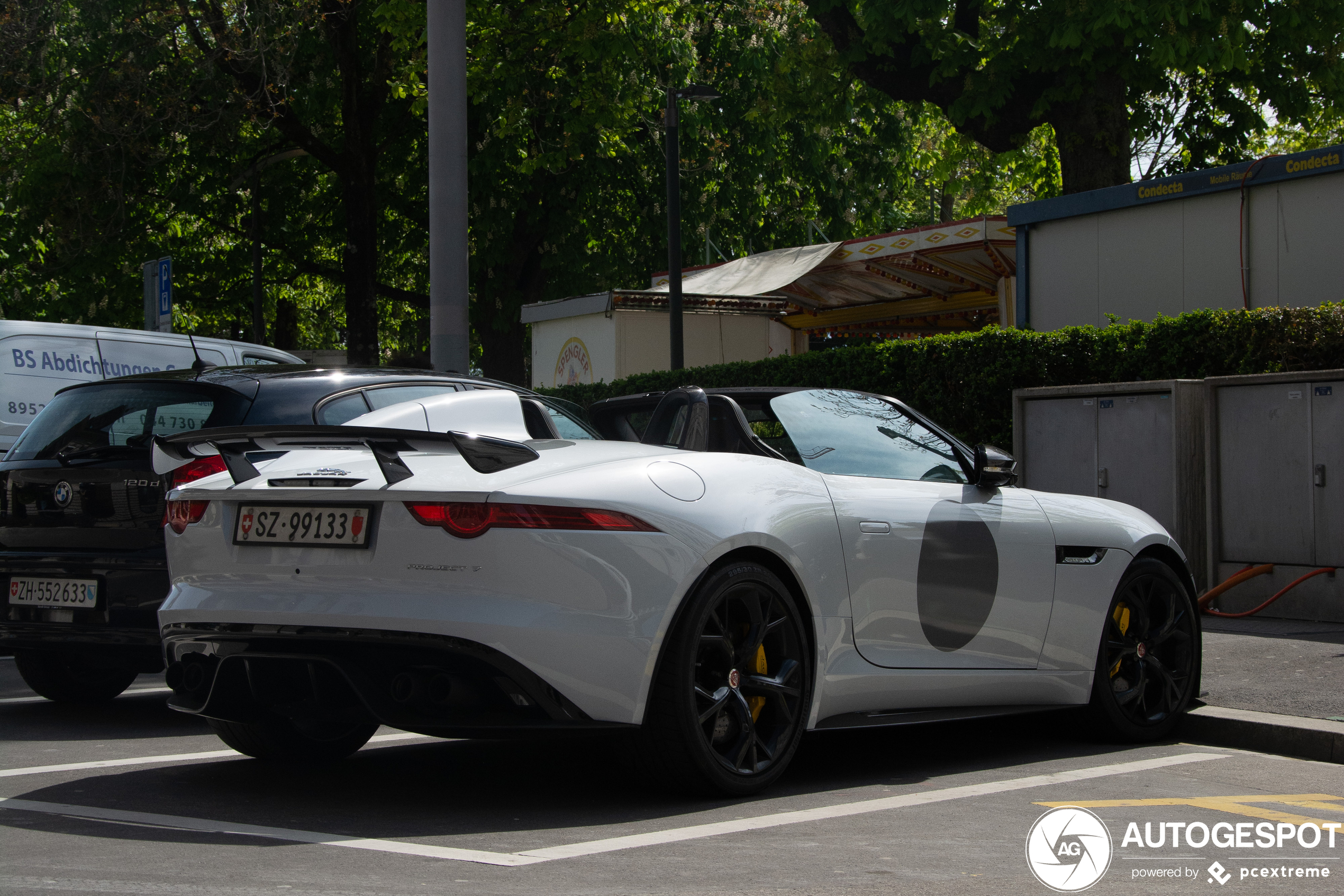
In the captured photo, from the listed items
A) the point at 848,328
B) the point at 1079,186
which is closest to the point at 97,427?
the point at 1079,186

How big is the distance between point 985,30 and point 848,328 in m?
7.04

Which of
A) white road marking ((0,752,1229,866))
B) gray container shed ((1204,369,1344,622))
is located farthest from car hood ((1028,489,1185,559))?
gray container shed ((1204,369,1344,622))

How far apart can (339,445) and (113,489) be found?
245 cm

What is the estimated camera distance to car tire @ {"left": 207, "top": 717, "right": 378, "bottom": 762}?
5371 millimetres

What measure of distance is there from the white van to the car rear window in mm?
3629

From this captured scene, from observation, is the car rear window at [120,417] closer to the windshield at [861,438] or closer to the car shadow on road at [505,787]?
the car shadow on road at [505,787]

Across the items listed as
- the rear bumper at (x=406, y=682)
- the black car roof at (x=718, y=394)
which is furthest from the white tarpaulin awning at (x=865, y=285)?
the rear bumper at (x=406, y=682)

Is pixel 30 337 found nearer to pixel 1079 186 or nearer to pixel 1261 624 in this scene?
pixel 1261 624

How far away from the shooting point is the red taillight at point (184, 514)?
485cm

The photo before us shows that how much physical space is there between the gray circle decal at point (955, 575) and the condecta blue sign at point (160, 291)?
12.4 meters

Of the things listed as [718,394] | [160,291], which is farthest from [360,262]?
[718,394]

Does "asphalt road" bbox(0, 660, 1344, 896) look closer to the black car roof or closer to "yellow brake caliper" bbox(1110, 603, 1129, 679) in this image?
"yellow brake caliper" bbox(1110, 603, 1129, 679)

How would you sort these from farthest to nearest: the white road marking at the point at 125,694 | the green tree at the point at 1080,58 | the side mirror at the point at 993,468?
1. the green tree at the point at 1080,58
2. the white road marking at the point at 125,694
3. the side mirror at the point at 993,468

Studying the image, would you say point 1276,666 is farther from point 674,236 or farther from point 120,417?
point 674,236
